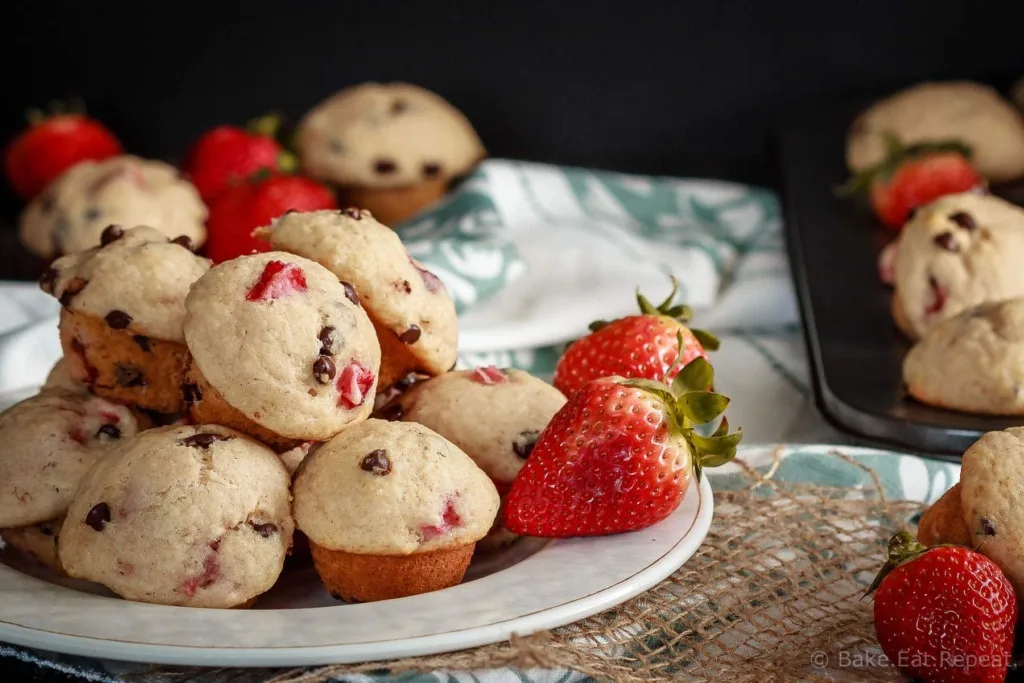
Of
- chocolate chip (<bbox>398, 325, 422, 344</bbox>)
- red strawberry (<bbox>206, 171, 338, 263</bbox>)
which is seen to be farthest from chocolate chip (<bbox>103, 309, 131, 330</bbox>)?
red strawberry (<bbox>206, 171, 338, 263</bbox>)

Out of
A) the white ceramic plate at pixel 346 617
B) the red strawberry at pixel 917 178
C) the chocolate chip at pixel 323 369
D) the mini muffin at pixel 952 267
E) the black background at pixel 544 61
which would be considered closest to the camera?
the white ceramic plate at pixel 346 617

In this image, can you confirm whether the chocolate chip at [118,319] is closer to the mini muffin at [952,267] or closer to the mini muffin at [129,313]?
the mini muffin at [129,313]

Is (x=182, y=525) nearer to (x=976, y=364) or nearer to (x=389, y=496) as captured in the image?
(x=389, y=496)

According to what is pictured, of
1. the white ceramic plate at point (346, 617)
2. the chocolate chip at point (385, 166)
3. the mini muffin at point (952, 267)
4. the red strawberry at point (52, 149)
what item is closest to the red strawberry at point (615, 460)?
the white ceramic plate at point (346, 617)

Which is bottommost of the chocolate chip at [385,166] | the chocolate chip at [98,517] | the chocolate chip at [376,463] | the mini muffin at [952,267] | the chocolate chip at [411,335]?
the chocolate chip at [385,166]

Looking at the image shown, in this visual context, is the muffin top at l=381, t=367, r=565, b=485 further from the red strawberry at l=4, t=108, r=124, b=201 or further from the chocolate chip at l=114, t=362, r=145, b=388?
the red strawberry at l=4, t=108, r=124, b=201

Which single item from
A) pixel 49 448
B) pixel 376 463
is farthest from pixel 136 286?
pixel 376 463
